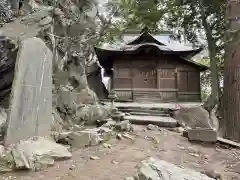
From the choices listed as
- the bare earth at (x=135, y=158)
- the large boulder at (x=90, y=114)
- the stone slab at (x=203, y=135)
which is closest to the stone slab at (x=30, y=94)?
the bare earth at (x=135, y=158)

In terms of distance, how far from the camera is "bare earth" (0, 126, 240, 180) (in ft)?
13.3

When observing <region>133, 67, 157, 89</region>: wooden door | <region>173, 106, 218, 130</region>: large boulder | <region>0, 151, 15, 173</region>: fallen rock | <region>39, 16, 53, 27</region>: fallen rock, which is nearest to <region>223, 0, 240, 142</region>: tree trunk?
<region>173, 106, 218, 130</region>: large boulder

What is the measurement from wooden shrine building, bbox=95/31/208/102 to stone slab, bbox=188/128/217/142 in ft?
39.7

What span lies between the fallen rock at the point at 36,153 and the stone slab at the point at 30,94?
28 cm

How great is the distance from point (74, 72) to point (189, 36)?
9.00 meters

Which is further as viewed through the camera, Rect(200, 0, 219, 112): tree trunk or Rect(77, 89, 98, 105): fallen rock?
Rect(200, 0, 219, 112): tree trunk

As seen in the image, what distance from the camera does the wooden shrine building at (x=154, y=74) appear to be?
61.5ft

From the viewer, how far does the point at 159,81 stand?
18969 millimetres

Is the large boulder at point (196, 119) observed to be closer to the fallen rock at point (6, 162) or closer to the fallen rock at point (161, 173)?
the fallen rock at point (161, 173)

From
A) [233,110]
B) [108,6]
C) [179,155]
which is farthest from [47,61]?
[108,6]

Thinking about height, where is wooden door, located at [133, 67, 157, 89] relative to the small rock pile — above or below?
above

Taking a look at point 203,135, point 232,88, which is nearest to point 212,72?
point 232,88

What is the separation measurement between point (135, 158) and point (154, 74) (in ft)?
47.9

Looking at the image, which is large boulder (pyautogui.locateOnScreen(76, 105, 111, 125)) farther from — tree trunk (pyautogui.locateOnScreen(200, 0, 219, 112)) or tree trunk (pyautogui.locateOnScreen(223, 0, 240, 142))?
tree trunk (pyautogui.locateOnScreen(200, 0, 219, 112))
